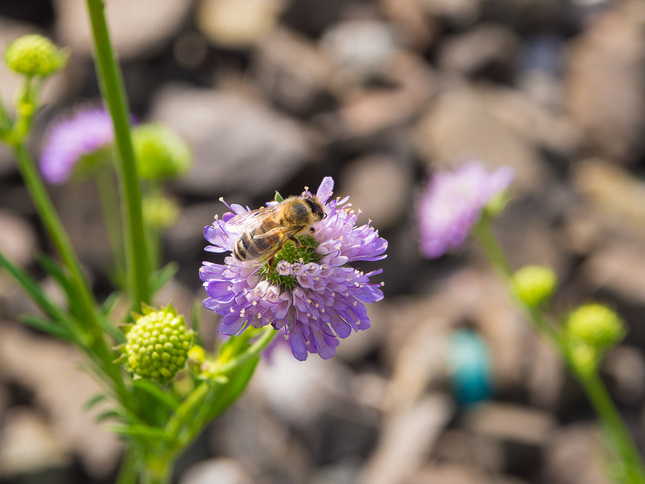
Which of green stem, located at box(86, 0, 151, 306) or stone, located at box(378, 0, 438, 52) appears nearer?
green stem, located at box(86, 0, 151, 306)

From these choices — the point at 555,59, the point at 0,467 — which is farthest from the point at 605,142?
the point at 0,467

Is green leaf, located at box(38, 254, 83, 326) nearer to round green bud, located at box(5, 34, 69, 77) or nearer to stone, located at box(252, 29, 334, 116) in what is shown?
round green bud, located at box(5, 34, 69, 77)

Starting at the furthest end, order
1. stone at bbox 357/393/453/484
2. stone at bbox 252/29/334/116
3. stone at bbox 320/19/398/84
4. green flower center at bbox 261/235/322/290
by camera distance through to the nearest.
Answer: stone at bbox 320/19/398/84, stone at bbox 252/29/334/116, stone at bbox 357/393/453/484, green flower center at bbox 261/235/322/290

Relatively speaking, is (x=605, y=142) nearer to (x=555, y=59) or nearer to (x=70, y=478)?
(x=555, y=59)

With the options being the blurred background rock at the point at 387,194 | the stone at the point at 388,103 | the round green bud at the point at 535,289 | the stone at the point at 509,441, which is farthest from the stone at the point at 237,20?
the round green bud at the point at 535,289

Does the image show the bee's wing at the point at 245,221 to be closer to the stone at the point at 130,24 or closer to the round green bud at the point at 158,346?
the round green bud at the point at 158,346

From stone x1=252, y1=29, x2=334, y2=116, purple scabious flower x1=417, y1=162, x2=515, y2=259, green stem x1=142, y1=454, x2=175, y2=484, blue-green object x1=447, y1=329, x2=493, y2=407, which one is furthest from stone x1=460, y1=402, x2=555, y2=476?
stone x1=252, y1=29, x2=334, y2=116

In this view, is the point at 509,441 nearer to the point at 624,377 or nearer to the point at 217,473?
the point at 624,377
